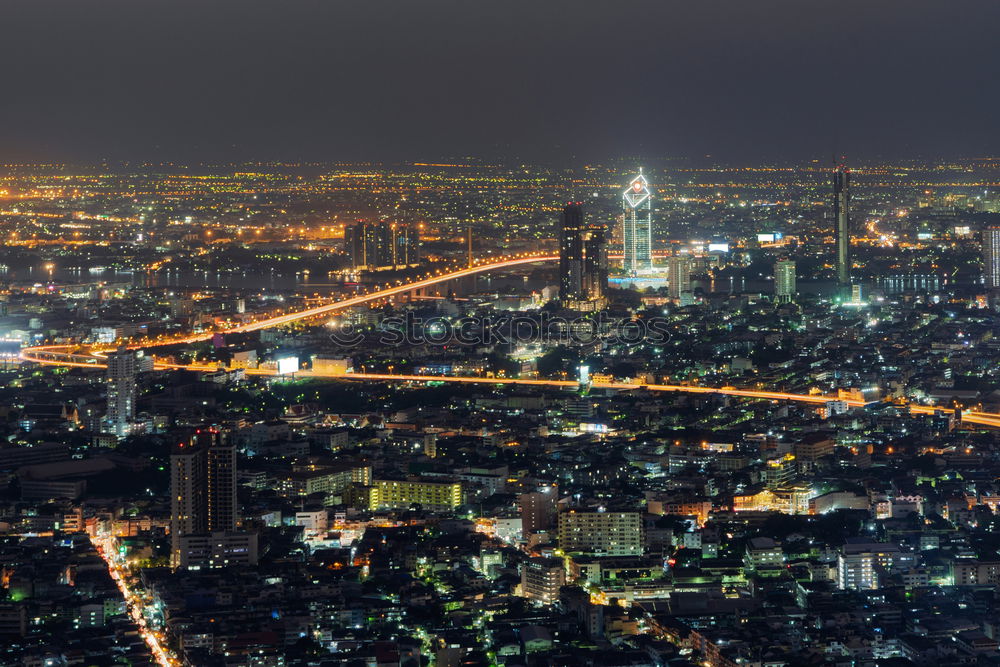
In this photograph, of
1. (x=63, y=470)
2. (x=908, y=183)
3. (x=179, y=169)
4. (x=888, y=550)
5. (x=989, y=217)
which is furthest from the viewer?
(x=179, y=169)

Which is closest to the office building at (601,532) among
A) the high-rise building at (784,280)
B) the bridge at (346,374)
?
the bridge at (346,374)

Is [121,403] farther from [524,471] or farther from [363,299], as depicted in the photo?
[363,299]

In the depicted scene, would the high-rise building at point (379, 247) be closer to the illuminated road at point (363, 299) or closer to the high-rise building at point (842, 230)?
the illuminated road at point (363, 299)

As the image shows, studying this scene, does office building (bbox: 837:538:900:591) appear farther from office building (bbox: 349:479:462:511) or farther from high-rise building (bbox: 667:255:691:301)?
high-rise building (bbox: 667:255:691:301)

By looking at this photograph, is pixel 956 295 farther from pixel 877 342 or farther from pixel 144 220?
pixel 144 220

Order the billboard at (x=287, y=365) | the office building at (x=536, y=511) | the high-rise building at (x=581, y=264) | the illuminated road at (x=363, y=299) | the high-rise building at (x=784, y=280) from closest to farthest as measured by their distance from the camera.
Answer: the office building at (x=536, y=511) < the billboard at (x=287, y=365) < the illuminated road at (x=363, y=299) < the high-rise building at (x=581, y=264) < the high-rise building at (x=784, y=280)

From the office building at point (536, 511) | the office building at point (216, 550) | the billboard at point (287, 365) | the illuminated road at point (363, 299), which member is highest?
the illuminated road at point (363, 299)

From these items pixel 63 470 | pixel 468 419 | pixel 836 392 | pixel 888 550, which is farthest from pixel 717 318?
pixel 888 550
